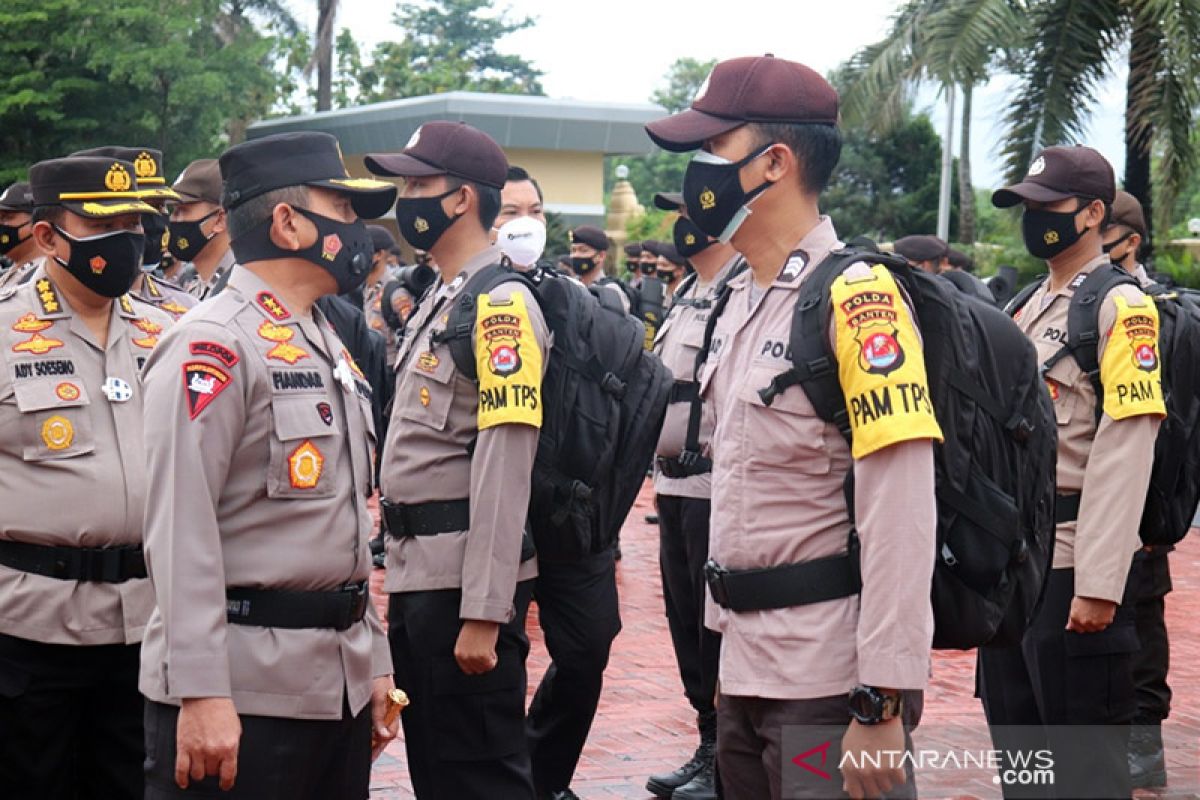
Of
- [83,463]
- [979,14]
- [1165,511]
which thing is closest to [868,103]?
[979,14]

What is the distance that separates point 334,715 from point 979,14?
52.0 feet

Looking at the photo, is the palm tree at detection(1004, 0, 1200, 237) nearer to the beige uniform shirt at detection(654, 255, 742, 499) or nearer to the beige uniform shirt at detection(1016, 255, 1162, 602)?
the beige uniform shirt at detection(654, 255, 742, 499)

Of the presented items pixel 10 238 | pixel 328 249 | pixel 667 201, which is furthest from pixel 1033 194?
pixel 10 238

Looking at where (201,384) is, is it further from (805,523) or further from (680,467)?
(680,467)

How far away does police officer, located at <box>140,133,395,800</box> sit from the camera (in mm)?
3393

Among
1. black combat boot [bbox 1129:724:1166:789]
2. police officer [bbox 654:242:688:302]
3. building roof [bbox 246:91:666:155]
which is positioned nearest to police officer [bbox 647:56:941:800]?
black combat boot [bbox 1129:724:1166:789]

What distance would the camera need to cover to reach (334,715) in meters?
3.67

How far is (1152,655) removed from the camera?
21.3 ft

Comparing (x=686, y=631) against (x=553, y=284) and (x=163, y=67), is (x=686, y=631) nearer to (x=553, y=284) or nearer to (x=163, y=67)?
(x=553, y=284)

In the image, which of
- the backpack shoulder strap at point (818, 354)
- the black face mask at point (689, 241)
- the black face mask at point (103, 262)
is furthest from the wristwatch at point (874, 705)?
the black face mask at point (689, 241)

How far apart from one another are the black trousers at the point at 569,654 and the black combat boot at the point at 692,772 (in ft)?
1.54

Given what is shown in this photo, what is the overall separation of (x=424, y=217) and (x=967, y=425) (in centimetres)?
228

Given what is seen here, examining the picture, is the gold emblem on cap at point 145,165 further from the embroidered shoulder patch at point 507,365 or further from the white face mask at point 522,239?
the embroidered shoulder patch at point 507,365

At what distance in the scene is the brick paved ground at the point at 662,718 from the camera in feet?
19.9
